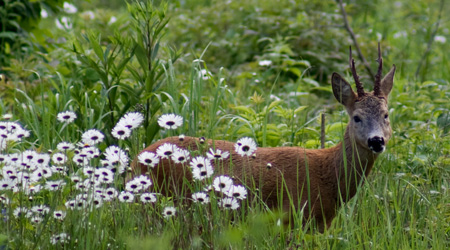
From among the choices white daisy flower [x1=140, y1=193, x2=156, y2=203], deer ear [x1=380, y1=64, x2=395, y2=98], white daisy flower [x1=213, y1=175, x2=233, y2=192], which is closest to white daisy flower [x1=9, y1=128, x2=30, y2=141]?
white daisy flower [x1=140, y1=193, x2=156, y2=203]

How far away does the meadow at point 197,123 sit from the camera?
3.20m

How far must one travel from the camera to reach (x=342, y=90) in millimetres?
4395

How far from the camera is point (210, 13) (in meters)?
8.47

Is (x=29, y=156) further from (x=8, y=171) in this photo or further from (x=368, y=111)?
(x=368, y=111)

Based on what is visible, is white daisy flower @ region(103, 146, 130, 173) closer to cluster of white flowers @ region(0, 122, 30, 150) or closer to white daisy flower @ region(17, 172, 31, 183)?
white daisy flower @ region(17, 172, 31, 183)

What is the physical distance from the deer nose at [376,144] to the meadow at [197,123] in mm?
209

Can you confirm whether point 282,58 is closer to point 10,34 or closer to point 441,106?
point 441,106

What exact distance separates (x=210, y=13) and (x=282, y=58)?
1.73 metres

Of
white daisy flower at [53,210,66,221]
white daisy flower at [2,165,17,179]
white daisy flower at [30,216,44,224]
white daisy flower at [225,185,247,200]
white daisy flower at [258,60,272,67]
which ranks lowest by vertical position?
white daisy flower at [30,216,44,224]

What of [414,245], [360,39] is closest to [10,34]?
[360,39]

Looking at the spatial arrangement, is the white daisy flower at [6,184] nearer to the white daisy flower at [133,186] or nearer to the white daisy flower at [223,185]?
the white daisy flower at [133,186]

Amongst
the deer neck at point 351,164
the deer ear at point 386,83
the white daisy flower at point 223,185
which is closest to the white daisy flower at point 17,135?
the white daisy flower at point 223,185

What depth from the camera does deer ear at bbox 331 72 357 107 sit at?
436cm

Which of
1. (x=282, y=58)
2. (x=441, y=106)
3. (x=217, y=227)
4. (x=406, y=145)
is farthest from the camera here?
(x=282, y=58)
